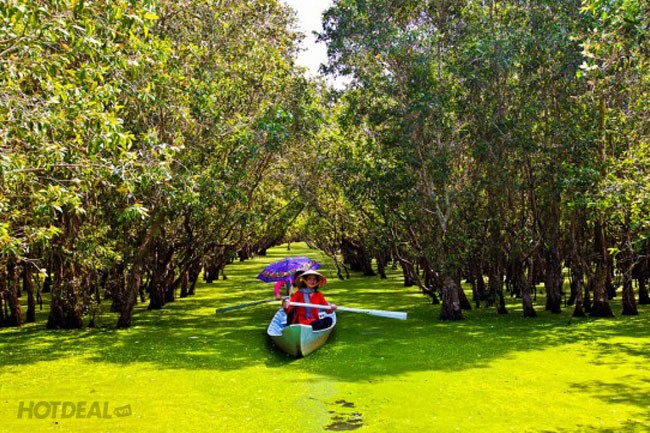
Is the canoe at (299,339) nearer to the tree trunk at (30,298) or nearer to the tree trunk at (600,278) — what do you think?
the tree trunk at (600,278)

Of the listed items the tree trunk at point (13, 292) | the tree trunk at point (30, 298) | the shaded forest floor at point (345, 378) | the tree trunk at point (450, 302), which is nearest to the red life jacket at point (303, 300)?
the shaded forest floor at point (345, 378)

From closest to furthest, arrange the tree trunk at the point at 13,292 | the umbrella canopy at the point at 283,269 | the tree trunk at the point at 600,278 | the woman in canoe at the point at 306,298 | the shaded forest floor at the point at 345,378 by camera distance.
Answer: the shaded forest floor at the point at 345,378 → the woman in canoe at the point at 306,298 → the tree trunk at the point at 13,292 → the tree trunk at the point at 600,278 → the umbrella canopy at the point at 283,269

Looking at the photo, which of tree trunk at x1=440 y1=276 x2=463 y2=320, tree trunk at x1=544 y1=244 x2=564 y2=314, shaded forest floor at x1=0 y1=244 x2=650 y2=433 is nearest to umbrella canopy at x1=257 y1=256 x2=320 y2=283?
shaded forest floor at x1=0 y1=244 x2=650 y2=433

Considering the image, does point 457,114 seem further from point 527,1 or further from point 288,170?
point 288,170

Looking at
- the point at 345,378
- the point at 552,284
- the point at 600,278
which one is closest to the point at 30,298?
the point at 345,378

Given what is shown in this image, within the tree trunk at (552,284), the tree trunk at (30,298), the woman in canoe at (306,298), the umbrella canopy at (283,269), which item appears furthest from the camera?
the umbrella canopy at (283,269)

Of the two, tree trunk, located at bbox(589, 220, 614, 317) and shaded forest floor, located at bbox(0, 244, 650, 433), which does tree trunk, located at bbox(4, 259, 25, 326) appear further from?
tree trunk, located at bbox(589, 220, 614, 317)

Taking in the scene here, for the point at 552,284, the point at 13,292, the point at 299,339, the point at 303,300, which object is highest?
the point at 13,292

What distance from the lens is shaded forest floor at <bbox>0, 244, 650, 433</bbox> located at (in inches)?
342

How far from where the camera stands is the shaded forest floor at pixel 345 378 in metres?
8.68

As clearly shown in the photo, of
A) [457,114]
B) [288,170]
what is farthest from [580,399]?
[288,170]

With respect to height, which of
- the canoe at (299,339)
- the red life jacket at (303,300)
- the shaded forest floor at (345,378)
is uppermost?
the red life jacket at (303,300)

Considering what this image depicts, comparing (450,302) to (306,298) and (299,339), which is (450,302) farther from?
(299,339)

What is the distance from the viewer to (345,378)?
11.3 metres
